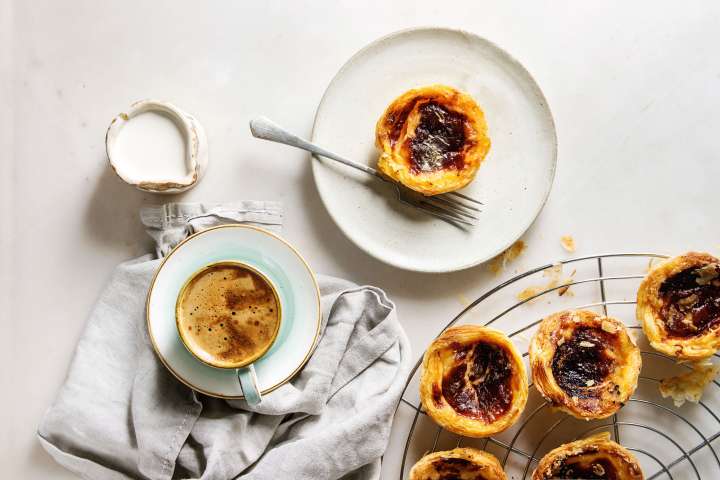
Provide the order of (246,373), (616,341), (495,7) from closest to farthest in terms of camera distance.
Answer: (246,373) < (616,341) < (495,7)

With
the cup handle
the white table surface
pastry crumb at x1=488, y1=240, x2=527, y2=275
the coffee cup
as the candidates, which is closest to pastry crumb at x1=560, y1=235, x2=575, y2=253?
the white table surface

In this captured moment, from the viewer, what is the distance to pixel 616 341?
2.88 meters

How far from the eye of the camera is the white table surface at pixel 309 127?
123 inches

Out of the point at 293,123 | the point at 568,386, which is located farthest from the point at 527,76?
the point at 568,386

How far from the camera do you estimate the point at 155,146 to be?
2.96 m

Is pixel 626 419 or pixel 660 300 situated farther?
pixel 626 419

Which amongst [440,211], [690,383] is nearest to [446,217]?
[440,211]

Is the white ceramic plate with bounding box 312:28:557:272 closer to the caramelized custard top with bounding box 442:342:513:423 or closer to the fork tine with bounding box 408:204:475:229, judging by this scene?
the fork tine with bounding box 408:204:475:229

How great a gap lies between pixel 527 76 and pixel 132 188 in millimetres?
1819

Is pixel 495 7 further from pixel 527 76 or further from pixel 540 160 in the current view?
pixel 540 160

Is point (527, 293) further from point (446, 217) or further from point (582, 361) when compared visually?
point (446, 217)

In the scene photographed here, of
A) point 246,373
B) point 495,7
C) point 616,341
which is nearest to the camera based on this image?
point 246,373

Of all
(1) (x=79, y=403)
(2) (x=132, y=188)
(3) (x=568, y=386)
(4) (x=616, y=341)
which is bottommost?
(1) (x=79, y=403)

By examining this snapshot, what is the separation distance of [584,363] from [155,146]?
205 cm
